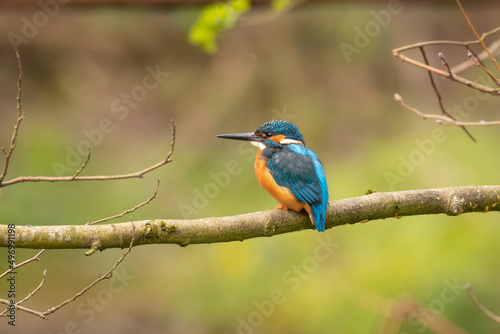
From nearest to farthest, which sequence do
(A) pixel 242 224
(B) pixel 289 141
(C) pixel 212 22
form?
(A) pixel 242 224, (B) pixel 289 141, (C) pixel 212 22

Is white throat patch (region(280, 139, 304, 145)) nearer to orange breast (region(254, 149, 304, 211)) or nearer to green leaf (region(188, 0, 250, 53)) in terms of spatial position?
orange breast (region(254, 149, 304, 211))

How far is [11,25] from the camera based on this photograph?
8.26 m

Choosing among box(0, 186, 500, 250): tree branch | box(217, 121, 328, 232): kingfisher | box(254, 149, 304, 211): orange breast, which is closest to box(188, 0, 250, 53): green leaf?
box(217, 121, 328, 232): kingfisher

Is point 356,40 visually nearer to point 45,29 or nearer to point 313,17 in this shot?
point 313,17

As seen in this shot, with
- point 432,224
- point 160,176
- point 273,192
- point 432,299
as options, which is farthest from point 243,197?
point 273,192

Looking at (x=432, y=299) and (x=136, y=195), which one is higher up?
(x=432, y=299)

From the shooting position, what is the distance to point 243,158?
782cm

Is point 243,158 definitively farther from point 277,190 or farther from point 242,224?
point 242,224

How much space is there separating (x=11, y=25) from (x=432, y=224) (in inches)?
247

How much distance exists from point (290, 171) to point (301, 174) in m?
0.07

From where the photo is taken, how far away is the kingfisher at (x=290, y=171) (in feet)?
9.00

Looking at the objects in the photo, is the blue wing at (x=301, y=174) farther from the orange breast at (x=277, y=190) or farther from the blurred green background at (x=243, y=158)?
the blurred green background at (x=243, y=158)

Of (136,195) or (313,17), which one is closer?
(136,195)

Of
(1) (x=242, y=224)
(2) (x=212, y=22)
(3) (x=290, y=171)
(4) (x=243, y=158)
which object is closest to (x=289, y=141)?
(3) (x=290, y=171)
